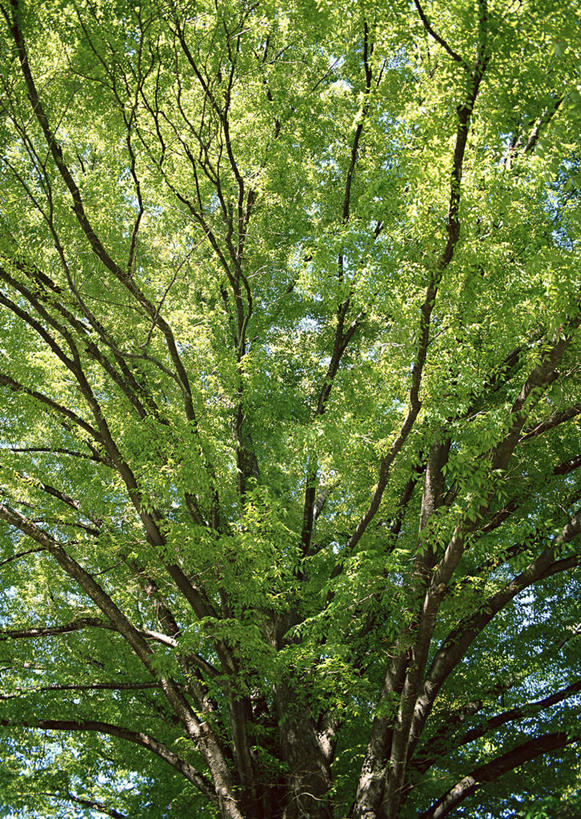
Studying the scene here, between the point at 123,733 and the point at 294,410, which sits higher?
the point at 294,410

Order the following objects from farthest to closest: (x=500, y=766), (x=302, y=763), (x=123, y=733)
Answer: (x=123, y=733)
(x=302, y=763)
(x=500, y=766)

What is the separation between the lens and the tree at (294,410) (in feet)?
22.4

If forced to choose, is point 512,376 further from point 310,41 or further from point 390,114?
point 310,41

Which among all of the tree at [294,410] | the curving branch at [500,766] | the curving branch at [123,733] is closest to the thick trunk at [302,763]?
the tree at [294,410]

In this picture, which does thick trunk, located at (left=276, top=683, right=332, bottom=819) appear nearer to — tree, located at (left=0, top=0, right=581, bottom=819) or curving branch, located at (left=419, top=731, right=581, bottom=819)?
tree, located at (left=0, top=0, right=581, bottom=819)

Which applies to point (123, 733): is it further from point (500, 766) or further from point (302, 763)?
point (500, 766)

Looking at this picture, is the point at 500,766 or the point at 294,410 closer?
the point at 500,766

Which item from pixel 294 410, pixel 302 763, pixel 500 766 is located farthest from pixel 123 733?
pixel 294 410

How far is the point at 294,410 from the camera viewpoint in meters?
11.6

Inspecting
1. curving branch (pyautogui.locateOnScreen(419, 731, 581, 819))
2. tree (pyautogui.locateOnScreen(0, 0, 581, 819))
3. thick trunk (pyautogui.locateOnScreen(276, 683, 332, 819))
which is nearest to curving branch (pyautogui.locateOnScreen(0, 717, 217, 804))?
tree (pyautogui.locateOnScreen(0, 0, 581, 819))

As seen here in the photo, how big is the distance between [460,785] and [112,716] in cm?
599

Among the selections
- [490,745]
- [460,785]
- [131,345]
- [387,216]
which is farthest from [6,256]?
[490,745]

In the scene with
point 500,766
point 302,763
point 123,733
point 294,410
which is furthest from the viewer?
point 294,410

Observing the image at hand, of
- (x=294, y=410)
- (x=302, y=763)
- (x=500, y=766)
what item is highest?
(x=294, y=410)
